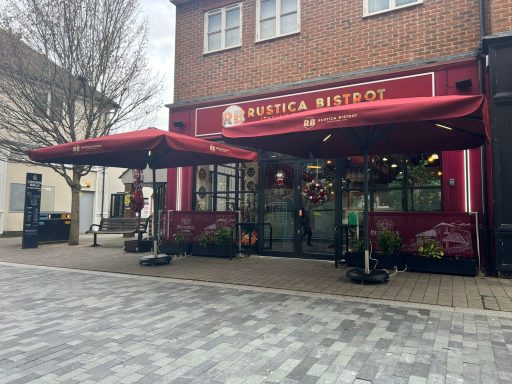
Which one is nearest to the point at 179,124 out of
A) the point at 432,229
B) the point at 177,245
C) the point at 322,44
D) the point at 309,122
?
the point at 177,245

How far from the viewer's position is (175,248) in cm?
927

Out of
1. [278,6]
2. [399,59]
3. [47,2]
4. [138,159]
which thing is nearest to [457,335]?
[399,59]

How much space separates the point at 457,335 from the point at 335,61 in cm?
659

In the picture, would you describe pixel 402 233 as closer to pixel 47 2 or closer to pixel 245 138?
pixel 245 138

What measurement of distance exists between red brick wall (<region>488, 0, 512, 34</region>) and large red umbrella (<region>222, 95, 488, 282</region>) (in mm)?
2244

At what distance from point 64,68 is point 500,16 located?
37.1 ft

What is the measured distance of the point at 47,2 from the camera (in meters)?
11.1

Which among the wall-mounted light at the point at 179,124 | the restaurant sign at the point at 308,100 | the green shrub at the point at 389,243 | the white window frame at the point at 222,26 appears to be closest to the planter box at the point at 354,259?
the green shrub at the point at 389,243

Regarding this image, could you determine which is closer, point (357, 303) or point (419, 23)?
point (357, 303)

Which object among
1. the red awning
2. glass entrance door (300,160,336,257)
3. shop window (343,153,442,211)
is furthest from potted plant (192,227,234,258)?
shop window (343,153,442,211)

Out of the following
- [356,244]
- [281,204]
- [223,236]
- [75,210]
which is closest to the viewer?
[356,244]

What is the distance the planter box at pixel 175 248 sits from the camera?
9188 millimetres

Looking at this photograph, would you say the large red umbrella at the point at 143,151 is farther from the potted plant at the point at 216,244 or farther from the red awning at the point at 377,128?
the potted plant at the point at 216,244

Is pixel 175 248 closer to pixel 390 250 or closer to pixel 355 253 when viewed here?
pixel 355 253
